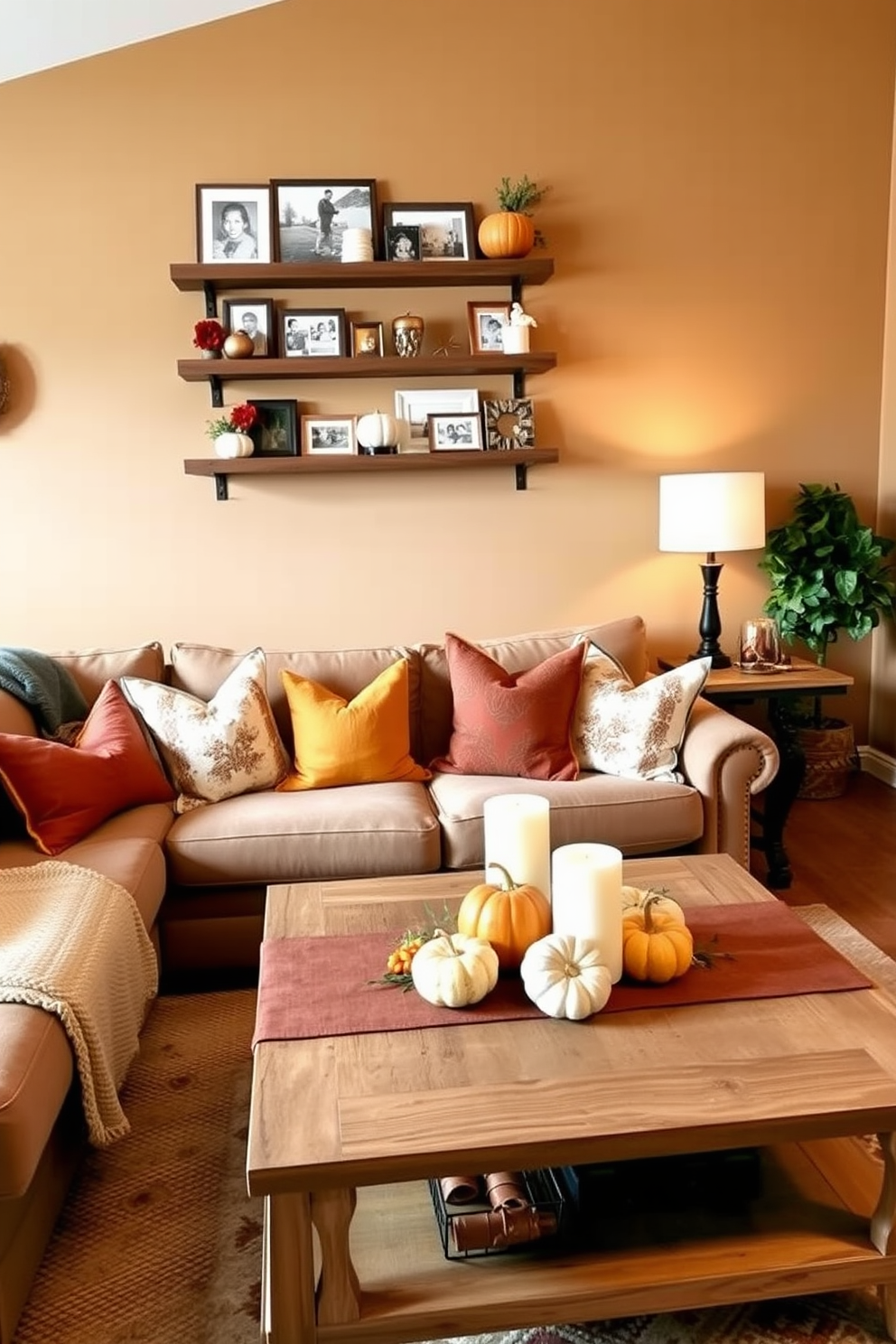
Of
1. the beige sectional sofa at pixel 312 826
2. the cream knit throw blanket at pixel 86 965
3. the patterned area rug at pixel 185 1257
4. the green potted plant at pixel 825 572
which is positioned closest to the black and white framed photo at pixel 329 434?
the beige sectional sofa at pixel 312 826

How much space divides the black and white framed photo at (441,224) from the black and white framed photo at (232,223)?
1.40 feet

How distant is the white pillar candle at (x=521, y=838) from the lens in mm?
1879

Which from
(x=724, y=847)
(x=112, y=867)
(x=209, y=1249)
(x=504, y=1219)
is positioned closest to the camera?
(x=504, y=1219)

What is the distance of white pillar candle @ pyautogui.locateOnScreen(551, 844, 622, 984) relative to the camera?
5.55ft

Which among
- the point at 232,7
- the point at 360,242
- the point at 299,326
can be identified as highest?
the point at 232,7

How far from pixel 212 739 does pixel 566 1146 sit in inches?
71.1

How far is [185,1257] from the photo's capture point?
5.95ft

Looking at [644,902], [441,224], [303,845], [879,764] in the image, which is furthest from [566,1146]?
[879,764]

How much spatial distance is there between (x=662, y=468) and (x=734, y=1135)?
116 inches

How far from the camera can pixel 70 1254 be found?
1.83 m

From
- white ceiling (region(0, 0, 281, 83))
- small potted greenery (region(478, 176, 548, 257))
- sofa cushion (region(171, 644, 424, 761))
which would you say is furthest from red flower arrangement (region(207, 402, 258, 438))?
white ceiling (region(0, 0, 281, 83))

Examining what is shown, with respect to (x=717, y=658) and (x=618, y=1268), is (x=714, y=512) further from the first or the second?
(x=618, y=1268)

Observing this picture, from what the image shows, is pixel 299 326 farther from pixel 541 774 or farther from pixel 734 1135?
pixel 734 1135

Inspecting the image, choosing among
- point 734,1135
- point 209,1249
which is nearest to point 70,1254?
point 209,1249
